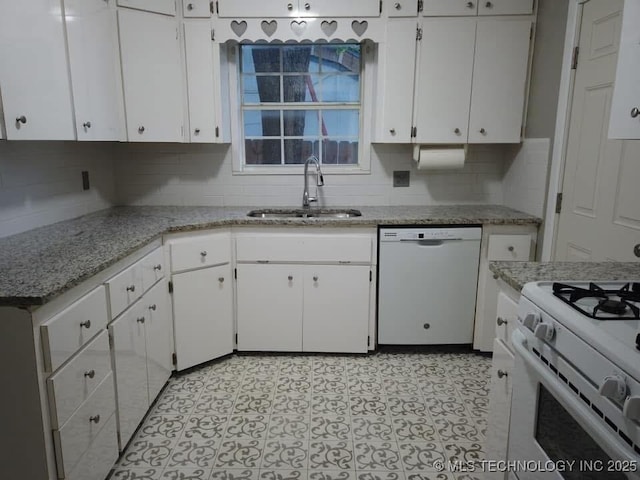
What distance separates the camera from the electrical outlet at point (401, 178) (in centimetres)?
312

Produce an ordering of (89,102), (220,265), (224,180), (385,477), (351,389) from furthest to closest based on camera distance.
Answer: (224,180)
(220,265)
(351,389)
(89,102)
(385,477)

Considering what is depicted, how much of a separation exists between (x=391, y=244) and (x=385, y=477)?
4.29ft

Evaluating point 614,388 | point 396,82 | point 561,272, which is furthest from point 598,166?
point 614,388

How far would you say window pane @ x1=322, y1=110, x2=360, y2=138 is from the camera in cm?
315

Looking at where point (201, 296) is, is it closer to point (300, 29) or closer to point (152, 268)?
point (152, 268)

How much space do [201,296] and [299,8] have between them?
1.87 m

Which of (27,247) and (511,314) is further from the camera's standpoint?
(27,247)

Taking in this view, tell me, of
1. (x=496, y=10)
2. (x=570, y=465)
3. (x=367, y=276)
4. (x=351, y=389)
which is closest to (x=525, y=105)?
(x=496, y=10)

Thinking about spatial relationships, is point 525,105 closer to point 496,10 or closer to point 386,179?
point 496,10

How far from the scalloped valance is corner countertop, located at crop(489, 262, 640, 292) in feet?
5.87

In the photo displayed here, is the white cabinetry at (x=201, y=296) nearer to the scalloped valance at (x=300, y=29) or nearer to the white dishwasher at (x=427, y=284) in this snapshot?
the white dishwasher at (x=427, y=284)

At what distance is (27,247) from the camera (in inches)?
71.7

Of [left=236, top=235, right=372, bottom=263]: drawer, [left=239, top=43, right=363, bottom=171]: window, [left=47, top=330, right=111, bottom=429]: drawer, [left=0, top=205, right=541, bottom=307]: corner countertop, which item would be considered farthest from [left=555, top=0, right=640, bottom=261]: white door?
[left=47, top=330, right=111, bottom=429]: drawer

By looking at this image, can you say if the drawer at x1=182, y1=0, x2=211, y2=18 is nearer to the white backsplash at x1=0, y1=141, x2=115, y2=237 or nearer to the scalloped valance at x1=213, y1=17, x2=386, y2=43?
the scalloped valance at x1=213, y1=17, x2=386, y2=43
